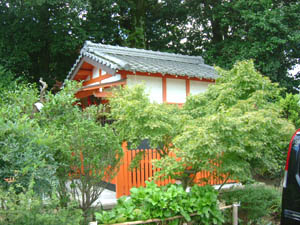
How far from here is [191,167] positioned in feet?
17.1

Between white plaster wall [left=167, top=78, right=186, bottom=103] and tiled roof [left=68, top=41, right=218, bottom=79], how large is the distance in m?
0.46

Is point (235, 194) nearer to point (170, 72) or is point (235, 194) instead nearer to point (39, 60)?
point (170, 72)

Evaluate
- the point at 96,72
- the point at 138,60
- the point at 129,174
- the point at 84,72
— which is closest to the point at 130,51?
the point at 138,60

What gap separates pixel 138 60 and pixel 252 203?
20.9ft

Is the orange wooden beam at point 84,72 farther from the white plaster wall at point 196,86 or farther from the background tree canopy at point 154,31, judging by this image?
the white plaster wall at point 196,86

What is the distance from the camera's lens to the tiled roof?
862cm

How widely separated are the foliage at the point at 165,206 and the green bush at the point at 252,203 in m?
1.39

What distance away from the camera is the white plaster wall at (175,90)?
32.1 ft

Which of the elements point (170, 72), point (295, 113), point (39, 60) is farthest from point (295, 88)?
point (39, 60)

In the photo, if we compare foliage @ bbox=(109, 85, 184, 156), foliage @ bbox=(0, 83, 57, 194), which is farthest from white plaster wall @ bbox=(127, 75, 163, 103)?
foliage @ bbox=(0, 83, 57, 194)

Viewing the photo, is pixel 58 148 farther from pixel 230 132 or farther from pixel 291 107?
pixel 291 107

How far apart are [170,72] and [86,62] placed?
346 centimetres

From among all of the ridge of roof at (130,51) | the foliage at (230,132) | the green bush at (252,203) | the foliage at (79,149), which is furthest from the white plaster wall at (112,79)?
the green bush at (252,203)

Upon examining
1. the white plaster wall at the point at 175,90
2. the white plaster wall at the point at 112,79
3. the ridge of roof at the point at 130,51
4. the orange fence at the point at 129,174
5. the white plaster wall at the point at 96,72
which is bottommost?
the orange fence at the point at 129,174
